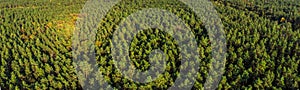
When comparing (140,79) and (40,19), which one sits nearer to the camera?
(140,79)

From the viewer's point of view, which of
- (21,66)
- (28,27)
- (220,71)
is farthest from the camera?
(28,27)

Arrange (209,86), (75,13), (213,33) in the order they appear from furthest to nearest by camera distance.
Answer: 1. (75,13)
2. (213,33)
3. (209,86)

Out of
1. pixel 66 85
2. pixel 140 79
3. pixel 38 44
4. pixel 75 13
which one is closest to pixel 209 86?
pixel 140 79

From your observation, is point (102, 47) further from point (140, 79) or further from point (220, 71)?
point (220, 71)

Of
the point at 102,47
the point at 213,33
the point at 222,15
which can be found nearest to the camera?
the point at 102,47

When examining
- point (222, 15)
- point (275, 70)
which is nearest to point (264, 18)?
point (222, 15)

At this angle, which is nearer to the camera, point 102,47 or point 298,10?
point 102,47

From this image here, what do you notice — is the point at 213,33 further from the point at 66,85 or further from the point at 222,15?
the point at 66,85
